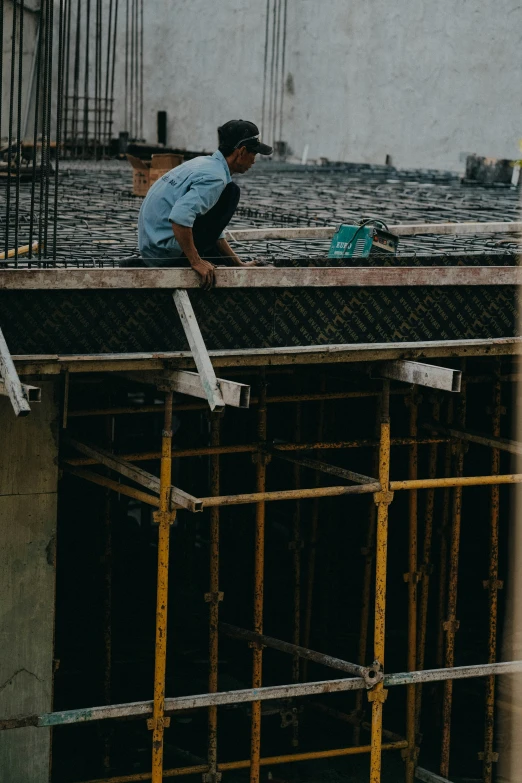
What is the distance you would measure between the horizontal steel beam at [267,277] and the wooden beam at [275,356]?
37cm

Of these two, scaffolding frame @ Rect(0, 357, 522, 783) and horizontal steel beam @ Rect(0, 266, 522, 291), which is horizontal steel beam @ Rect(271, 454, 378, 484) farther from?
horizontal steel beam @ Rect(0, 266, 522, 291)

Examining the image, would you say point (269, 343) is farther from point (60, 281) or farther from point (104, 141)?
point (104, 141)

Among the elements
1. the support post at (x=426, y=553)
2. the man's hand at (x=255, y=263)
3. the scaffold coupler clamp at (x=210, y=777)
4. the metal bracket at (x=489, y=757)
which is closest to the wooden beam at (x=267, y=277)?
the man's hand at (x=255, y=263)

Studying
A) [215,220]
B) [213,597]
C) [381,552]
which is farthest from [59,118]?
[213,597]

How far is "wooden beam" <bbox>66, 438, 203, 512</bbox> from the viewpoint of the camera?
7434 mm

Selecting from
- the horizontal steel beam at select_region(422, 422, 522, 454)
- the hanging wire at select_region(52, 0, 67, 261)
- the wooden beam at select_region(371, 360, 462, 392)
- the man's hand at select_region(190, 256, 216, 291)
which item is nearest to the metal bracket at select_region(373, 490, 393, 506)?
the wooden beam at select_region(371, 360, 462, 392)

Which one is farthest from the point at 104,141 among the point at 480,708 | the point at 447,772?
the point at 447,772

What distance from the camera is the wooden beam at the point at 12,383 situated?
6.31 meters

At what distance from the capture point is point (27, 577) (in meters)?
8.38

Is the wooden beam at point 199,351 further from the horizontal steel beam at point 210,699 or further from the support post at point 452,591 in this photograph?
the support post at point 452,591

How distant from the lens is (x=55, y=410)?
327 inches

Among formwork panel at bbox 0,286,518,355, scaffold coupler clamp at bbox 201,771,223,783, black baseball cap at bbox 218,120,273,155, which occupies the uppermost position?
black baseball cap at bbox 218,120,273,155

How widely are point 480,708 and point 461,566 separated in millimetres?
2323

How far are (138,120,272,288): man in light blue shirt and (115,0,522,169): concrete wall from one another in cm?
1305
